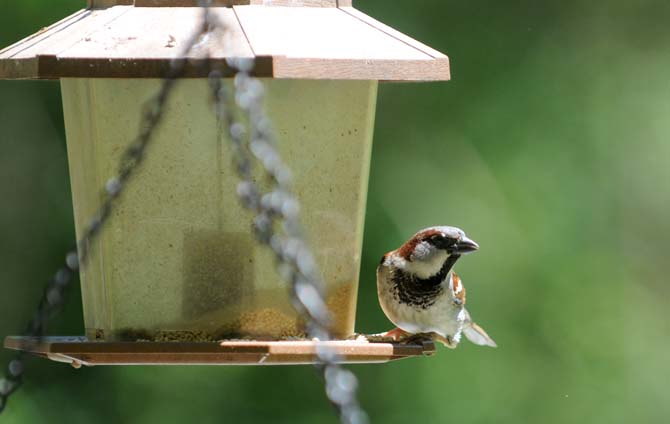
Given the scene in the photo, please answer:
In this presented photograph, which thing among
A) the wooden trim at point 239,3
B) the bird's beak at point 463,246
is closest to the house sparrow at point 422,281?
the bird's beak at point 463,246

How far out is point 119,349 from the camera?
2781 millimetres

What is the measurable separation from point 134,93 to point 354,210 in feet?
1.94

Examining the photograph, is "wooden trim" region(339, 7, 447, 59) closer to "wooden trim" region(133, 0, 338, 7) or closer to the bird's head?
"wooden trim" region(133, 0, 338, 7)

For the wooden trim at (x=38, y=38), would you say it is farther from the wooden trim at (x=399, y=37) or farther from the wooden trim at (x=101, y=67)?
the wooden trim at (x=399, y=37)

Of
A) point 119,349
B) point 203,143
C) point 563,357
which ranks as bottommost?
point 563,357

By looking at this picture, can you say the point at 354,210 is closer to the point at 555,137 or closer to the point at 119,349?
the point at 119,349

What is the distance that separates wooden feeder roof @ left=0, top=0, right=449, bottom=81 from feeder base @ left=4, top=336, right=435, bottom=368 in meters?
0.56

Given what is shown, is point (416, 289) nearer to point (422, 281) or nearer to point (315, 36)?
point (422, 281)

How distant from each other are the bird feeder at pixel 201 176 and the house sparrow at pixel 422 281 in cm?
59

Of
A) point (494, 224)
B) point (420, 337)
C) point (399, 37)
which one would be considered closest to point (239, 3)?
point (399, 37)

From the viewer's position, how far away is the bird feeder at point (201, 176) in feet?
9.76

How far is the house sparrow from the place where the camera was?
370 cm

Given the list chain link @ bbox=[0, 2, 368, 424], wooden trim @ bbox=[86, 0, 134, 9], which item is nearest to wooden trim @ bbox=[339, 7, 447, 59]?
wooden trim @ bbox=[86, 0, 134, 9]

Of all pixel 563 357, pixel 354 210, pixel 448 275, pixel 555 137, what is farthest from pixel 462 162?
pixel 354 210
